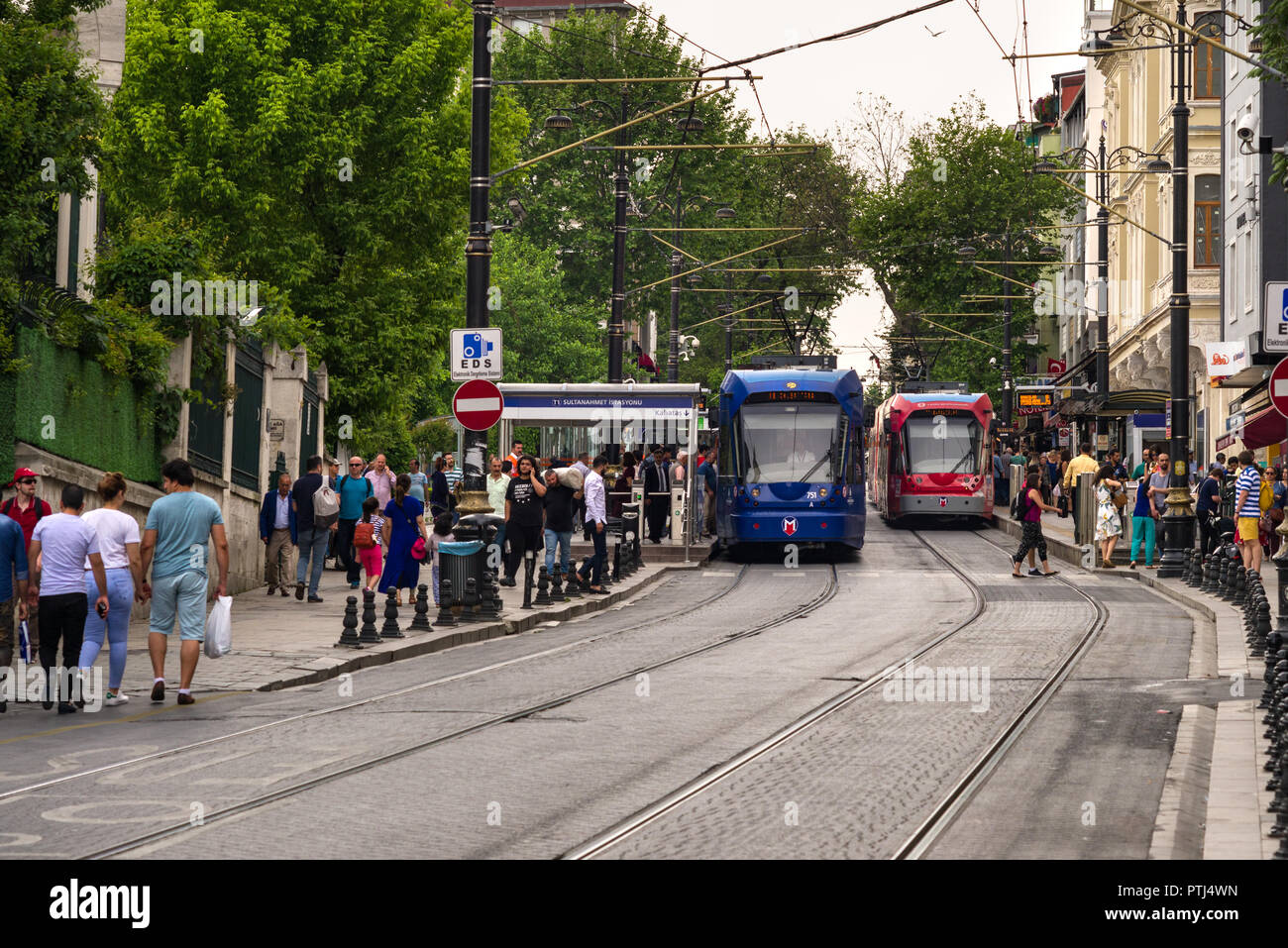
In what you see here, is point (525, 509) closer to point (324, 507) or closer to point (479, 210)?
point (324, 507)

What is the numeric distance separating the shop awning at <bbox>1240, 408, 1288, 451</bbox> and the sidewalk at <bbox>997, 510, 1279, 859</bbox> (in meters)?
12.7

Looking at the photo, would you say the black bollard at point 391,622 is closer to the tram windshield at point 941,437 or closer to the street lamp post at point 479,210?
the street lamp post at point 479,210

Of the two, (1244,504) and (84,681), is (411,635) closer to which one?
(84,681)

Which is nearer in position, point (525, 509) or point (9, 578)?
point (9, 578)

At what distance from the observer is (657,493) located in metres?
34.0

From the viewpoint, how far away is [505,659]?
55.7 ft

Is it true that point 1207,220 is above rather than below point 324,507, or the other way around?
above

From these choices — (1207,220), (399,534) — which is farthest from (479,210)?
(1207,220)

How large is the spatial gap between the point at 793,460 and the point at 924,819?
22827mm

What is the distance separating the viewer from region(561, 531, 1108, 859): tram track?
27.3ft

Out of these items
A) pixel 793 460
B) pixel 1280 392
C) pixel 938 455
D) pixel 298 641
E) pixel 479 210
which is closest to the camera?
pixel 1280 392

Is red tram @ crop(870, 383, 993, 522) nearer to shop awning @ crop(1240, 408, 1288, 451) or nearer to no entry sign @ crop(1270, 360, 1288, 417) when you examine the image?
shop awning @ crop(1240, 408, 1288, 451)

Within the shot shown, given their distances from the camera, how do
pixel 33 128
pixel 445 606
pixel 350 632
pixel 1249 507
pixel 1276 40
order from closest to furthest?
pixel 1276 40 < pixel 33 128 < pixel 350 632 < pixel 445 606 < pixel 1249 507
